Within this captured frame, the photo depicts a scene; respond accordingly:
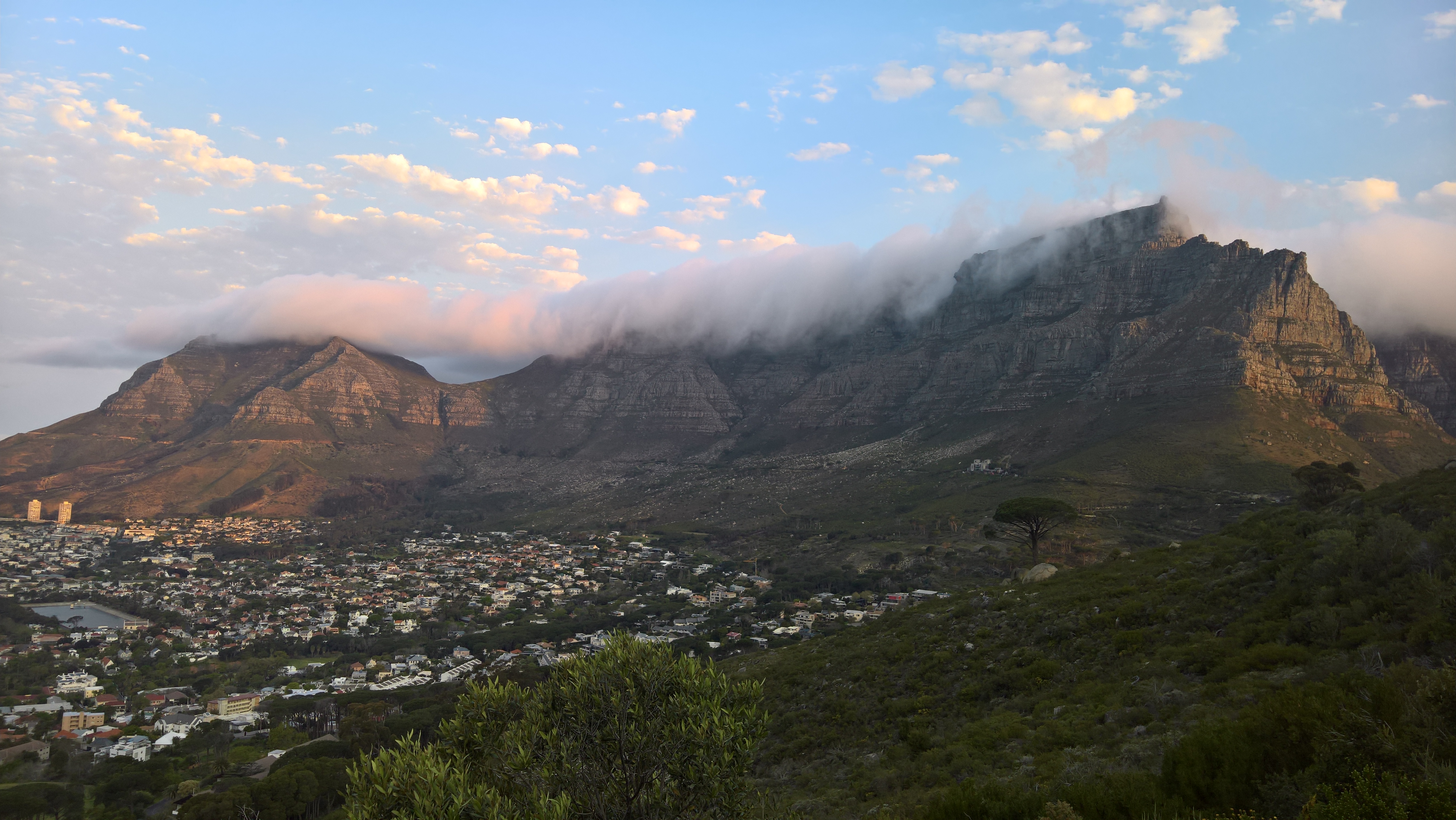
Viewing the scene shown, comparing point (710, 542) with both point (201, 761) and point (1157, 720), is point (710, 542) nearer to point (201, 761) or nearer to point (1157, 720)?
point (201, 761)

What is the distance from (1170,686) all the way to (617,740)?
14090 mm

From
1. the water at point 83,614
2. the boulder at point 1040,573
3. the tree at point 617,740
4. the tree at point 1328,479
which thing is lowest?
the water at point 83,614

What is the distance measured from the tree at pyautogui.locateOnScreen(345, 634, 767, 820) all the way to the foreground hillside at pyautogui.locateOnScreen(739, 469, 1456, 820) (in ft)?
12.7

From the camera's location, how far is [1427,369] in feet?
514

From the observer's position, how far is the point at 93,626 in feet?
322

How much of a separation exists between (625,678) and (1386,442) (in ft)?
506

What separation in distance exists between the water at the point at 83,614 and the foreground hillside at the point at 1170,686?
11827 centimetres

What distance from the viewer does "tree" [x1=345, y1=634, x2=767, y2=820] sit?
11.7m

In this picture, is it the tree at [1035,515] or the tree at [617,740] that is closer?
the tree at [617,740]

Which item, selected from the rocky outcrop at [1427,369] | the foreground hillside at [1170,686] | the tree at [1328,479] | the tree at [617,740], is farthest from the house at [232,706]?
the rocky outcrop at [1427,369]

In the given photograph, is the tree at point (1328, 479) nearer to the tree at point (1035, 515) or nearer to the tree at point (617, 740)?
the tree at point (1035, 515)

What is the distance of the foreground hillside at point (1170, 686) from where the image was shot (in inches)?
412

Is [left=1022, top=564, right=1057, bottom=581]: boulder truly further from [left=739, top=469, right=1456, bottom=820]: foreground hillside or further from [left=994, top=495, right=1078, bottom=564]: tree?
[left=994, top=495, right=1078, bottom=564]: tree

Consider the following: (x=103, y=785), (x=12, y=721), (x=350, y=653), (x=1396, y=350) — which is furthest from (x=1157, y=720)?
(x=1396, y=350)
